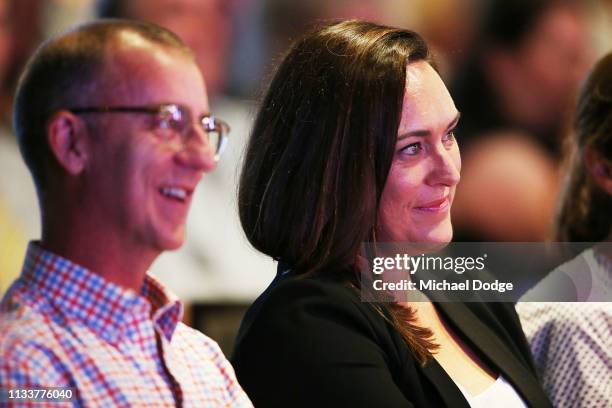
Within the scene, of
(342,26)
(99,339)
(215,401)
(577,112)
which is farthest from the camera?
(577,112)

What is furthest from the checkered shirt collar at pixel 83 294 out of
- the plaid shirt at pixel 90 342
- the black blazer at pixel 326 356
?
the black blazer at pixel 326 356

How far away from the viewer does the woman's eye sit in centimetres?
169

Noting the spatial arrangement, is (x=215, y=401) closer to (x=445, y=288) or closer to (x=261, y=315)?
(x=261, y=315)

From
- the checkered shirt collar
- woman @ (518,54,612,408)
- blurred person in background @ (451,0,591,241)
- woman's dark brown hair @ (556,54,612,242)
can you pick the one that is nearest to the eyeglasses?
the checkered shirt collar

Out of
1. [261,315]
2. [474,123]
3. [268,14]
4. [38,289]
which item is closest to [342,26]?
[261,315]

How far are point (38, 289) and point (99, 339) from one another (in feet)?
0.32

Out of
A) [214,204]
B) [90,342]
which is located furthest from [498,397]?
[214,204]

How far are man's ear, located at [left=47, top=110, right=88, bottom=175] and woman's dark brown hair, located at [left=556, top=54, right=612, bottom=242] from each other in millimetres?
1230

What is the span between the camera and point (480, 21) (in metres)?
3.79

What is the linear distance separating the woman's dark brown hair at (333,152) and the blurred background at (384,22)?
1371 millimetres

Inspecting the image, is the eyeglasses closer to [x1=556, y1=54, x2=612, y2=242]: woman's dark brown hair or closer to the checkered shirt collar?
the checkered shirt collar

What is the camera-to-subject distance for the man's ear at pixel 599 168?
6.93 feet

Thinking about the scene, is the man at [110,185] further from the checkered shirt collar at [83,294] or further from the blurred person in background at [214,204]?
the blurred person in background at [214,204]

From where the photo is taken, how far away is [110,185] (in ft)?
4.19
